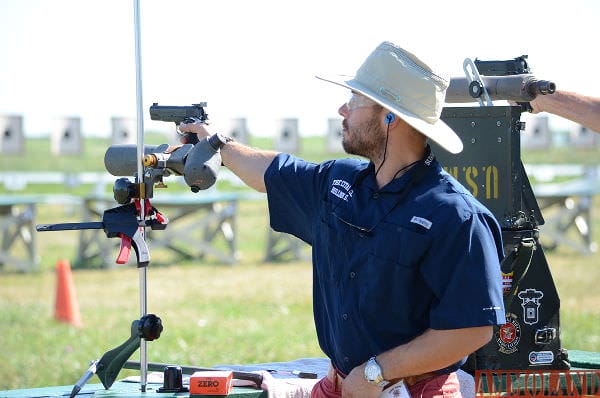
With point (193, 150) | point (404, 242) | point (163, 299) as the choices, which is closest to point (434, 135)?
point (404, 242)

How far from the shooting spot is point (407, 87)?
3.34 m

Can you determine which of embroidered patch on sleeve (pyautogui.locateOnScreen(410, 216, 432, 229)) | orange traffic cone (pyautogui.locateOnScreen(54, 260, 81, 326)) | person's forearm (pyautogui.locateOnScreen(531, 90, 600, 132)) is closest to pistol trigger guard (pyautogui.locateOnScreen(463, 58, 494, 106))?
person's forearm (pyautogui.locateOnScreen(531, 90, 600, 132))

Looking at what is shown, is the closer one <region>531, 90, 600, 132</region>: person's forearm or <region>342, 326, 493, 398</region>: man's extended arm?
<region>342, 326, 493, 398</region>: man's extended arm

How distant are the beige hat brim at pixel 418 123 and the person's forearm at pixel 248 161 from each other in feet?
1.92

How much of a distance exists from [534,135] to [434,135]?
15.9 metres

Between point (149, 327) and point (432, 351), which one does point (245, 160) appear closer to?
point (149, 327)

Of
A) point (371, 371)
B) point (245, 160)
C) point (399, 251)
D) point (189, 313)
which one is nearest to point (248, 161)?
point (245, 160)

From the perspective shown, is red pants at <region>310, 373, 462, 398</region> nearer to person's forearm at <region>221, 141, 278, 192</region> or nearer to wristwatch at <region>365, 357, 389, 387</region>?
wristwatch at <region>365, 357, 389, 387</region>

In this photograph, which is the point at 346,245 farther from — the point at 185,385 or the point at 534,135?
the point at 534,135

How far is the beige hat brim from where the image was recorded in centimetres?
327

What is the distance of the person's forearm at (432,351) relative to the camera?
10.3 feet

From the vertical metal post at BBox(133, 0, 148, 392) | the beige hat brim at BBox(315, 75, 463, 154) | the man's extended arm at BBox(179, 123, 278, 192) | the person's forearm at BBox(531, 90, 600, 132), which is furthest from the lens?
the person's forearm at BBox(531, 90, 600, 132)

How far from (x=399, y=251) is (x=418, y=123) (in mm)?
402

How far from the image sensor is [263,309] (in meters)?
10.2
